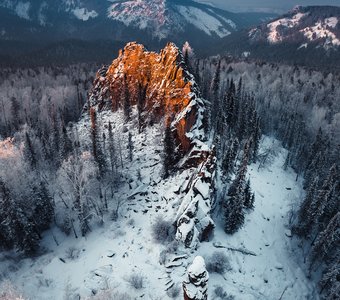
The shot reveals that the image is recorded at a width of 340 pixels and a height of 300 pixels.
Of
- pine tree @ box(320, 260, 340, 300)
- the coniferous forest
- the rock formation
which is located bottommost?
pine tree @ box(320, 260, 340, 300)

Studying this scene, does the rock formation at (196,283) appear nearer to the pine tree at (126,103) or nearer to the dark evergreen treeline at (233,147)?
the dark evergreen treeline at (233,147)

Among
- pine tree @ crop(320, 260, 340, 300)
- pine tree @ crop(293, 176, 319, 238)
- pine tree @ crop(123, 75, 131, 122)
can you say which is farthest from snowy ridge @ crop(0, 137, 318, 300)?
pine tree @ crop(123, 75, 131, 122)

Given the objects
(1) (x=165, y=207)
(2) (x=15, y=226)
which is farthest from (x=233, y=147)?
(2) (x=15, y=226)

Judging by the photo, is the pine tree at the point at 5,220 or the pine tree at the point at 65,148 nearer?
the pine tree at the point at 5,220

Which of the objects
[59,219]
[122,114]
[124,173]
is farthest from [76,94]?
[59,219]

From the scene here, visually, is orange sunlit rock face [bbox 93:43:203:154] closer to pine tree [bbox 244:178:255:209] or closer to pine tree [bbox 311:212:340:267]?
pine tree [bbox 244:178:255:209]

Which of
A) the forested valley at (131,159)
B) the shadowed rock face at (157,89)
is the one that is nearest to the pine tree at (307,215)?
the forested valley at (131,159)
